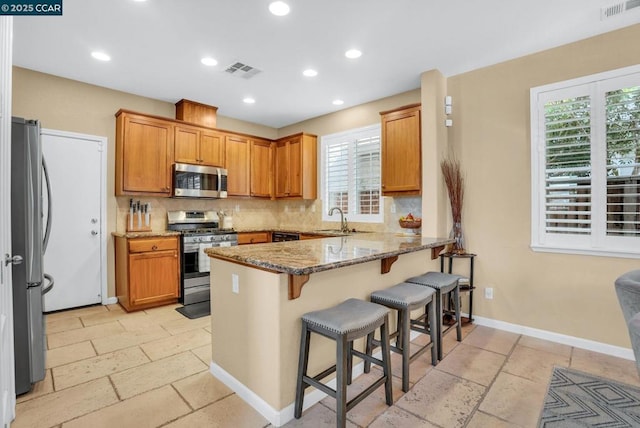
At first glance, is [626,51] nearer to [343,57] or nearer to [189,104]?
[343,57]

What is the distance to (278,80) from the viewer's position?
3.91 meters

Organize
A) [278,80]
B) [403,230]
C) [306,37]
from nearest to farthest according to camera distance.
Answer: [306,37]
[278,80]
[403,230]

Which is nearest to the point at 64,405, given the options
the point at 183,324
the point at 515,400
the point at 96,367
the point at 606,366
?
the point at 96,367

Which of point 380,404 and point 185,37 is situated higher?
point 185,37

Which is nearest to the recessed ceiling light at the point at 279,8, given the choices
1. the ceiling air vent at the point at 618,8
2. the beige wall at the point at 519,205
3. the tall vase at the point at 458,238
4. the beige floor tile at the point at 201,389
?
the beige wall at the point at 519,205

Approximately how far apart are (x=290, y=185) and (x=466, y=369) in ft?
12.4

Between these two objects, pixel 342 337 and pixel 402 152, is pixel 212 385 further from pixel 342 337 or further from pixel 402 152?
pixel 402 152

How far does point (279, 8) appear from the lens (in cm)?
251

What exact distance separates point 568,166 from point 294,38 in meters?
2.80

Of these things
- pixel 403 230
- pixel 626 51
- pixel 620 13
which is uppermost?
pixel 620 13

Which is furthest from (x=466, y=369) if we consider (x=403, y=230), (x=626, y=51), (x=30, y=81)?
(x=30, y=81)

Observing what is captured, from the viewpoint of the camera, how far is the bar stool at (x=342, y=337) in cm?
171

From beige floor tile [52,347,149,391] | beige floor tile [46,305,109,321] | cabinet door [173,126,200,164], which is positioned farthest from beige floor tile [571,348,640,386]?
beige floor tile [46,305,109,321]

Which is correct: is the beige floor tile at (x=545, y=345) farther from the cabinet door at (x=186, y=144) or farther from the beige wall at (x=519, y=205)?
the cabinet door at (x=186, y=144)
